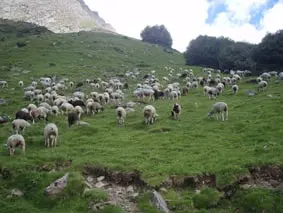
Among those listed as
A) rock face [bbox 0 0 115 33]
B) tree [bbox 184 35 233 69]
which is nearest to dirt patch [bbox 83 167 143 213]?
tree [bbox 184 35 233 69]

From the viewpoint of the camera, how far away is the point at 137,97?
146ft

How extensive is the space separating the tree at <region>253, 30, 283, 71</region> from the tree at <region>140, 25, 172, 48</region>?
239ft

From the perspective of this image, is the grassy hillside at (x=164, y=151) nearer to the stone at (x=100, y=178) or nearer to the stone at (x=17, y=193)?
the stone at (x=17, y=193)

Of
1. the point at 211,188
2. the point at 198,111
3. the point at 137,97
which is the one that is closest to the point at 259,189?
the point at 211,188

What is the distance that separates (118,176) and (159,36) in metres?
127

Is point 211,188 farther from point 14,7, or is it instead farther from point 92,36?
point 14,7

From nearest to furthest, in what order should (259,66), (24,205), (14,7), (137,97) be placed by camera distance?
(24,205)
(137,97)
(259,66)
(14,7)

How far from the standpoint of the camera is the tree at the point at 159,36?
466 ft

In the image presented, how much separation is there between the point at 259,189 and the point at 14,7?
7834 inches

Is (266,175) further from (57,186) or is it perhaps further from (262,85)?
(262,85)

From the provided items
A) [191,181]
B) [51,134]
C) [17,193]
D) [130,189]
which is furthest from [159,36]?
[17,193]

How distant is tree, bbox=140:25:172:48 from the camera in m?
142

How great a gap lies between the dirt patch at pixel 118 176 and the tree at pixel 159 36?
12466 cm

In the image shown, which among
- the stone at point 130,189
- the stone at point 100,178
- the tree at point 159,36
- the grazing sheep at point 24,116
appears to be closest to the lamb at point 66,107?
the grazing sheep at point 24,116
